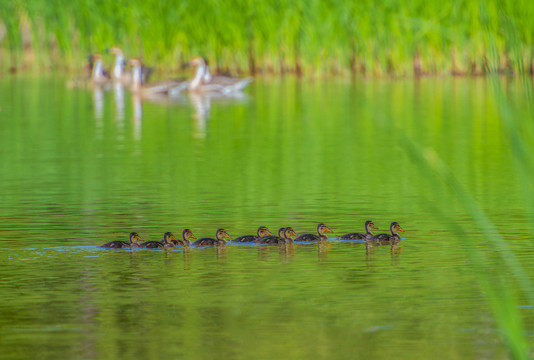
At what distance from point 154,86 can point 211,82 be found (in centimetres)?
147

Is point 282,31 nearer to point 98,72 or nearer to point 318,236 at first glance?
point 98,72

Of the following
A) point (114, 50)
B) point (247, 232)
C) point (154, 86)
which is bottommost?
point (247, 232)

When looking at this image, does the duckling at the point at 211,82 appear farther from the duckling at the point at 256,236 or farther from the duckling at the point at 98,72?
the duckling at the point at 256,236

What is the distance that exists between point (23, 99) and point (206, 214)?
16886 millimetres

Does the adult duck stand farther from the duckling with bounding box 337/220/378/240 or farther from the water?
the duckling with bounding box 337/220/378/240

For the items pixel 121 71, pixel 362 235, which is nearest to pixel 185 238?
pixel 362 235

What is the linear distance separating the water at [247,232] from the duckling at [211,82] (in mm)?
7161

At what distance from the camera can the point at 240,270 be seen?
29.4 feet

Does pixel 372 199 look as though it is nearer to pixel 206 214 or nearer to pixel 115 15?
pixel 206 214

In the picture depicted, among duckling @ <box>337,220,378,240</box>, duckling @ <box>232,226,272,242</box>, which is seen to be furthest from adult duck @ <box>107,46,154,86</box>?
duckling @ <box>337,220,378,240</box>

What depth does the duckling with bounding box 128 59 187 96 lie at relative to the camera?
3081 cm

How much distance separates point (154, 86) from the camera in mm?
30625

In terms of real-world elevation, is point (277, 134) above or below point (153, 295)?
above

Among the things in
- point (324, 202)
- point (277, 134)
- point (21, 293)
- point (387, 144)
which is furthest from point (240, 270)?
point (277, 134)
